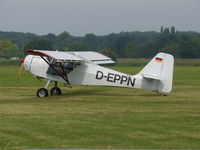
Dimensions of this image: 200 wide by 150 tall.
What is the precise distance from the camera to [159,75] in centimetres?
1984

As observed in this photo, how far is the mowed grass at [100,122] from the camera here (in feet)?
33.4

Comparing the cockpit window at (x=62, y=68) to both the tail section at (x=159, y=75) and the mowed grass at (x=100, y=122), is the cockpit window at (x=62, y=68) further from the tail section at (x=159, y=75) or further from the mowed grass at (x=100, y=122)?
the tail section at (x=159, y=75)

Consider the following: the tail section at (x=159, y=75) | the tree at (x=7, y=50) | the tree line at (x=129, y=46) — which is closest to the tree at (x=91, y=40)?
the tree line at (x=129, y=46)

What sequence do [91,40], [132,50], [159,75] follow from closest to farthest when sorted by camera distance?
[159,75], [132,50], [91,40]

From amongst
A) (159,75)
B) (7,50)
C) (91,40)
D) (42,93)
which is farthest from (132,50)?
(42,93)

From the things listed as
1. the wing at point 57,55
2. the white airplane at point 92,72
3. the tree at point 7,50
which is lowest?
the white airplane at point 92,72

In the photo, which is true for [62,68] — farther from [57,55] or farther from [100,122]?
→ [100,122]

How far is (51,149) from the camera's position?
9297 millimetres

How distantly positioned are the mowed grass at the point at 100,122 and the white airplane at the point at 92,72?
0.64 meters

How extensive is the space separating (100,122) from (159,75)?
7.37 metres

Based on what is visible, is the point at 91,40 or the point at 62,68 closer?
the point at 62,68

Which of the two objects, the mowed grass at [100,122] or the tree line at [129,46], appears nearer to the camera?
the mowed grass at [100,122]

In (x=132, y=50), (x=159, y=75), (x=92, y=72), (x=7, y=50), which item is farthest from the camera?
(x=132, y=50)

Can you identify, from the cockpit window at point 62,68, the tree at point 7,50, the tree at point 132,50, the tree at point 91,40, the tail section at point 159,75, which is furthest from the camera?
the tree at point 91,40
